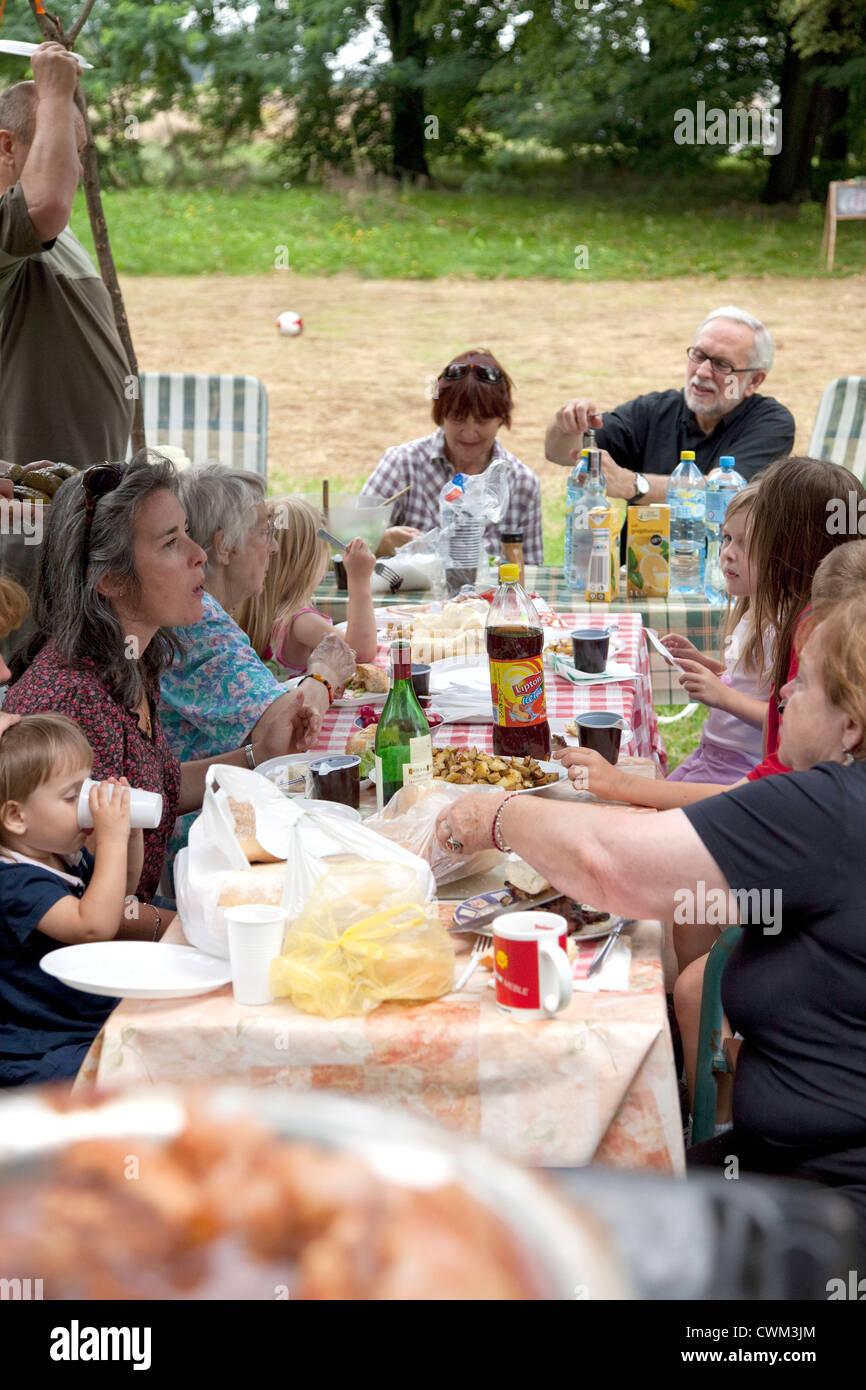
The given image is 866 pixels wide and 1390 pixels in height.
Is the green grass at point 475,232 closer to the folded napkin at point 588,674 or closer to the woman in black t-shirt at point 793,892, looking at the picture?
the folded napkin at point 588,674

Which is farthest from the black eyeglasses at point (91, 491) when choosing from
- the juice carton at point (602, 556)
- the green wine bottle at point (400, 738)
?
the juice carton at point (602, 556)

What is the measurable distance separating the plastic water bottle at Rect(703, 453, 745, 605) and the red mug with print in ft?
7.83

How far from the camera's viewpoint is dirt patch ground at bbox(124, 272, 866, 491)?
10430 mm

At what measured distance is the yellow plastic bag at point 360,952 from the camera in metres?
1.50

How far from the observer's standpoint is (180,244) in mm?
15133

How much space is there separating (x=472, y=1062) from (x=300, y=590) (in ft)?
6.00

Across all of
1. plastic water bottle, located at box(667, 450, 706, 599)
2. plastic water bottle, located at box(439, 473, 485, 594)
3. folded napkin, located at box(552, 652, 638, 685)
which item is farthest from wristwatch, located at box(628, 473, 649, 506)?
folded napkin, located at box(552, 652, 638, 685)

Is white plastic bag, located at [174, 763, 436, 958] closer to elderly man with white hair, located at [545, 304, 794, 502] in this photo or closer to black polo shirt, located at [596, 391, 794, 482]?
elderly man with white hair, located at [545, 304, 794, 502]

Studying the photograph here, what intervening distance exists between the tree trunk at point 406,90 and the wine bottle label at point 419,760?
56.4 ft

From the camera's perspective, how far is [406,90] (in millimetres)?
17719

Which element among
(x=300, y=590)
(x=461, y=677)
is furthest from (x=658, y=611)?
(x=300, y=590)

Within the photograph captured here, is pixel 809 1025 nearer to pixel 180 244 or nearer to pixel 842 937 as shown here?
pixel 842 937
